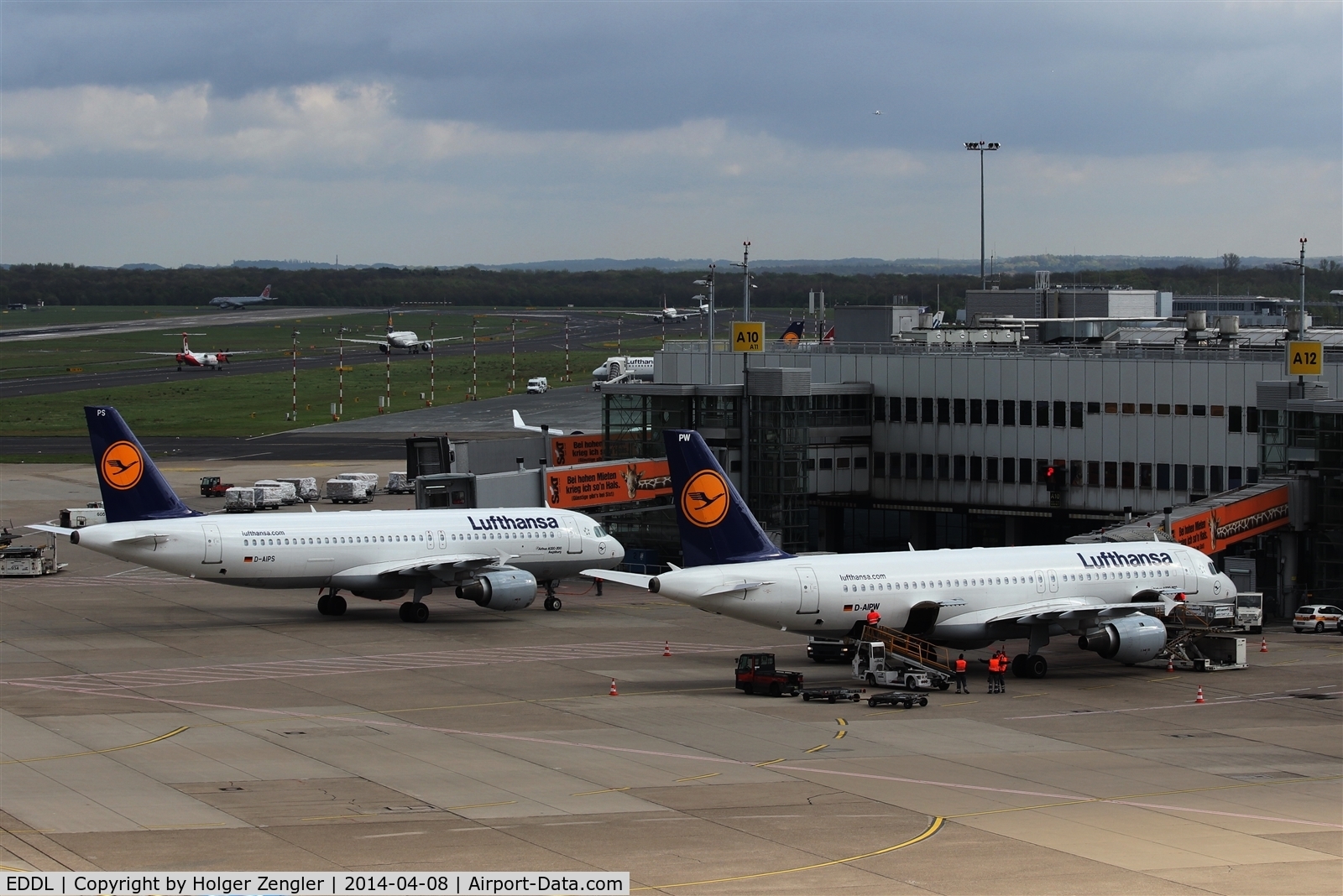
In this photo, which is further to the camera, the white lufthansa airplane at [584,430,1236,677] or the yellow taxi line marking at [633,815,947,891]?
the white lufthansa airplane at [584,430,1236,677]

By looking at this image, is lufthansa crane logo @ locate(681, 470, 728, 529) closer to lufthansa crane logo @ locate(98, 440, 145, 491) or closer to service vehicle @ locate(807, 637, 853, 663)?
service vehicle @ locate(807, 637, 853, 663)

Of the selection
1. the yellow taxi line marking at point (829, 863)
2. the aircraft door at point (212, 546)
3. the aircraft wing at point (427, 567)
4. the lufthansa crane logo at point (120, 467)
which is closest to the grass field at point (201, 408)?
the lufthansa crane logo at point (120, 467)

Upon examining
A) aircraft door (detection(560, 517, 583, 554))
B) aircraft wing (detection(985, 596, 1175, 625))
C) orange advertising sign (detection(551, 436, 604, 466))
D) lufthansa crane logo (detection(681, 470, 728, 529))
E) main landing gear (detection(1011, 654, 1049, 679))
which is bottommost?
main landing gear (detection(1011, 654, 1049, 679))

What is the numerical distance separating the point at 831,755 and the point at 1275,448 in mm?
40172

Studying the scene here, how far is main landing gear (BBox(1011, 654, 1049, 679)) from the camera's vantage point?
6059 cm

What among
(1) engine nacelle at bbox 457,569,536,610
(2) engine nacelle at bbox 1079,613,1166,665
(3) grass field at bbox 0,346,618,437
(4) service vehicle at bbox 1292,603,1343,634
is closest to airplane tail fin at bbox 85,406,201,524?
(1) engine nacelle at bbox 457,569,536,610

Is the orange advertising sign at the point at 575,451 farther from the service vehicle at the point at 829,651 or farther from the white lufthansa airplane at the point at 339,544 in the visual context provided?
the service vehicle at the point at 829,651

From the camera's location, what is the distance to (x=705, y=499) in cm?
5897

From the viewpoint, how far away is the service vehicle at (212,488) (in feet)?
379

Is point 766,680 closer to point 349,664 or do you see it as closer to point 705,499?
point 705,499

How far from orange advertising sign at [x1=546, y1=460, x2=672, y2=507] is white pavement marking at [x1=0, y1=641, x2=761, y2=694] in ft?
61.8

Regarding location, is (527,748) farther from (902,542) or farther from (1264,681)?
(902,542)

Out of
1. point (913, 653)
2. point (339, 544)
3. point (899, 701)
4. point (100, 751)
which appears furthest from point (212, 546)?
point (899, 701)

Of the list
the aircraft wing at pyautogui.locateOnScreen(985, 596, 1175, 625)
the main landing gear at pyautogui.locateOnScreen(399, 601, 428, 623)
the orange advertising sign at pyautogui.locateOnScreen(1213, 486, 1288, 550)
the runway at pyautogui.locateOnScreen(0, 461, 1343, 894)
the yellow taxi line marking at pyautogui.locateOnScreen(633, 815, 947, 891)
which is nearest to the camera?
A: the yellow taxi line marking at pyautogui.locateOnScreen(633, 815, 947, 891)
